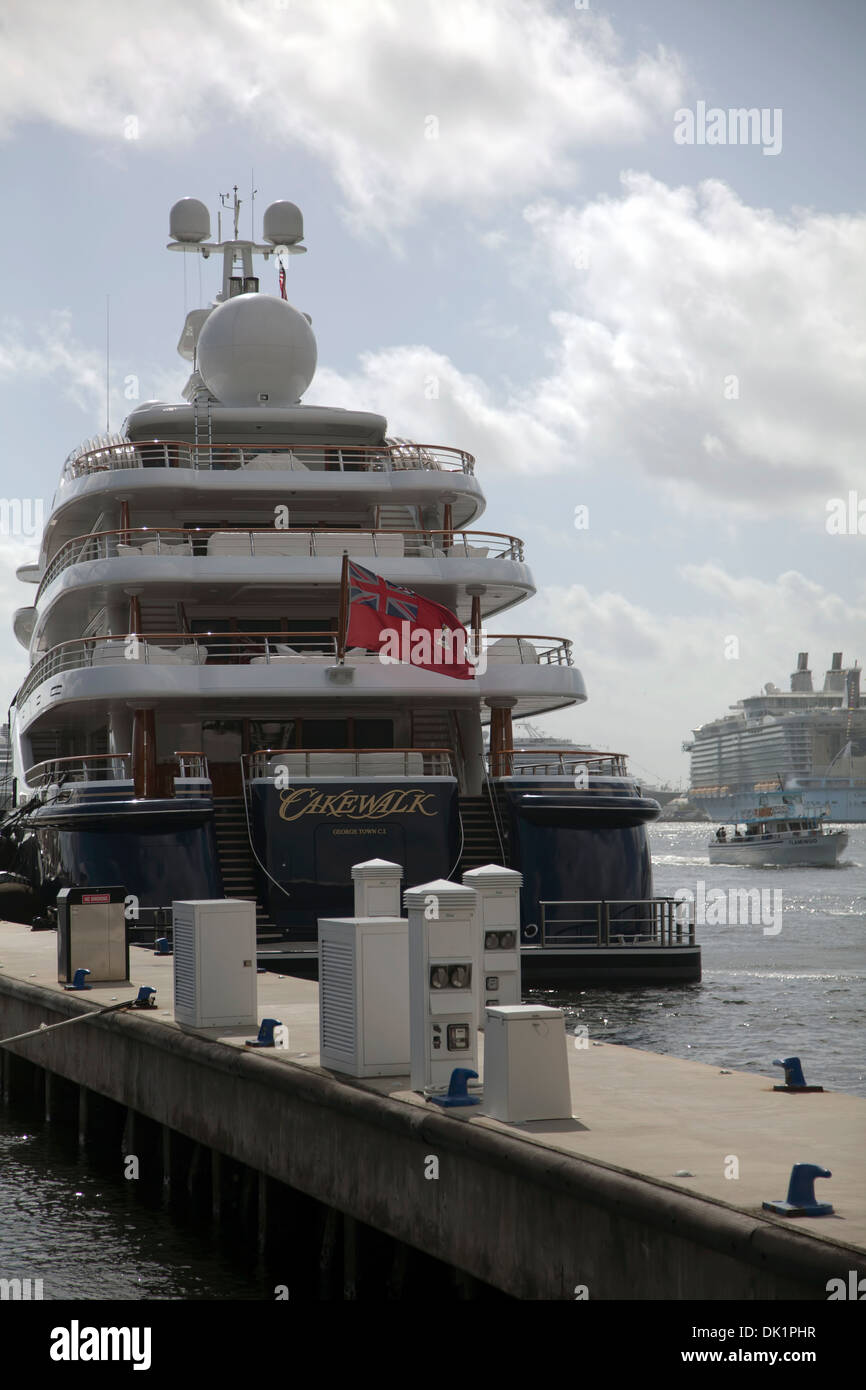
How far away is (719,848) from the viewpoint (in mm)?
112562

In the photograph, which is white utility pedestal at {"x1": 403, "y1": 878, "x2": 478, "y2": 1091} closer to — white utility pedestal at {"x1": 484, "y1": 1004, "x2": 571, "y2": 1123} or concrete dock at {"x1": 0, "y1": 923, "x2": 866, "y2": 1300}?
concrete dock at {"x1": 0, "y1": 923, "x2": 866, "y2": 1300}

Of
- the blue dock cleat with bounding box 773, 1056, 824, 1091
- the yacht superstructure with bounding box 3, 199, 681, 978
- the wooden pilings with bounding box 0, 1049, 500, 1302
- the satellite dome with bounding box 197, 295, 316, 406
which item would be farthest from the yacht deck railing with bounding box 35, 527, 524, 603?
the blue dock cleat with bounding box 773, 1056, 824, 1091

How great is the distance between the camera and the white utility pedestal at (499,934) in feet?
43.6

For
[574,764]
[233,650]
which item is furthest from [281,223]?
[574,764]

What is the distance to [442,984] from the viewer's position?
34.5 feet

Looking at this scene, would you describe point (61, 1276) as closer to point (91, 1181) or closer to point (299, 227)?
point (91, 1181)

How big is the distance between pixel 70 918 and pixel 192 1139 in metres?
4.71

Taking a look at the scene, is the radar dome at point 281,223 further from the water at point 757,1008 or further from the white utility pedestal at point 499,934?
the white utility pedestal at point 499,934

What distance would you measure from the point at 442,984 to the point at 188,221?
3480 centimetres

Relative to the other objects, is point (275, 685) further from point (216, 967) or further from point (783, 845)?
point (783, 845)

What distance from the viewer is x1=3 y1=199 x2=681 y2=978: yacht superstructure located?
79.6 feet

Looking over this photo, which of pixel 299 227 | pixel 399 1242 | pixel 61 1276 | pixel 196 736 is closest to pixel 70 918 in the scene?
pixel 61 1276

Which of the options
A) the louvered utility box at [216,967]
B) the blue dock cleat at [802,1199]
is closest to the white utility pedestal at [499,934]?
the louvered utility box at [216,967]
